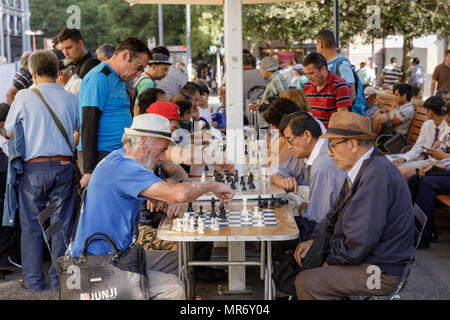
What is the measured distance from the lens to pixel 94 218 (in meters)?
3.33

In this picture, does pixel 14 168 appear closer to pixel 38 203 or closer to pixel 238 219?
pixel 38 203

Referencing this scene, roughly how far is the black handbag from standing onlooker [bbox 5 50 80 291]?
209 cm

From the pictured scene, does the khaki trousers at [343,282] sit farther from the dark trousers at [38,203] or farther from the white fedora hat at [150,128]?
the dark trousers at [38,203]

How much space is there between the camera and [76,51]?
638 cm

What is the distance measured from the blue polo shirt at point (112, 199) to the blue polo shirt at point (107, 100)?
1620 mm

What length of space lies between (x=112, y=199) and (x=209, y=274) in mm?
2251

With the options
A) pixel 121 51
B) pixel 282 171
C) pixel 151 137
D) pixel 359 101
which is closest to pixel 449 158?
pixel 359 101

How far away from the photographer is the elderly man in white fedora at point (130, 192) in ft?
10.8

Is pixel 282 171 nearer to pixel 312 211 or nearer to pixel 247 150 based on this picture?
pixel 312 211

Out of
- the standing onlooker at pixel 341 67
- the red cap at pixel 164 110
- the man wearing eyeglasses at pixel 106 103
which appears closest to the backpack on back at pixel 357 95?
the standing onlooker at pixel 341 67

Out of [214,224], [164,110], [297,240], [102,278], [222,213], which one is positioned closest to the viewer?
[102,278]

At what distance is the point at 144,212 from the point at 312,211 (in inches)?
60.3

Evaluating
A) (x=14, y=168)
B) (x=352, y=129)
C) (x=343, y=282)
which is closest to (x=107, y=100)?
(x=14, y=168)

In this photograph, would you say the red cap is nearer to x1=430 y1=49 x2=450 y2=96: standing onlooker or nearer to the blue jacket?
the blue jacket
